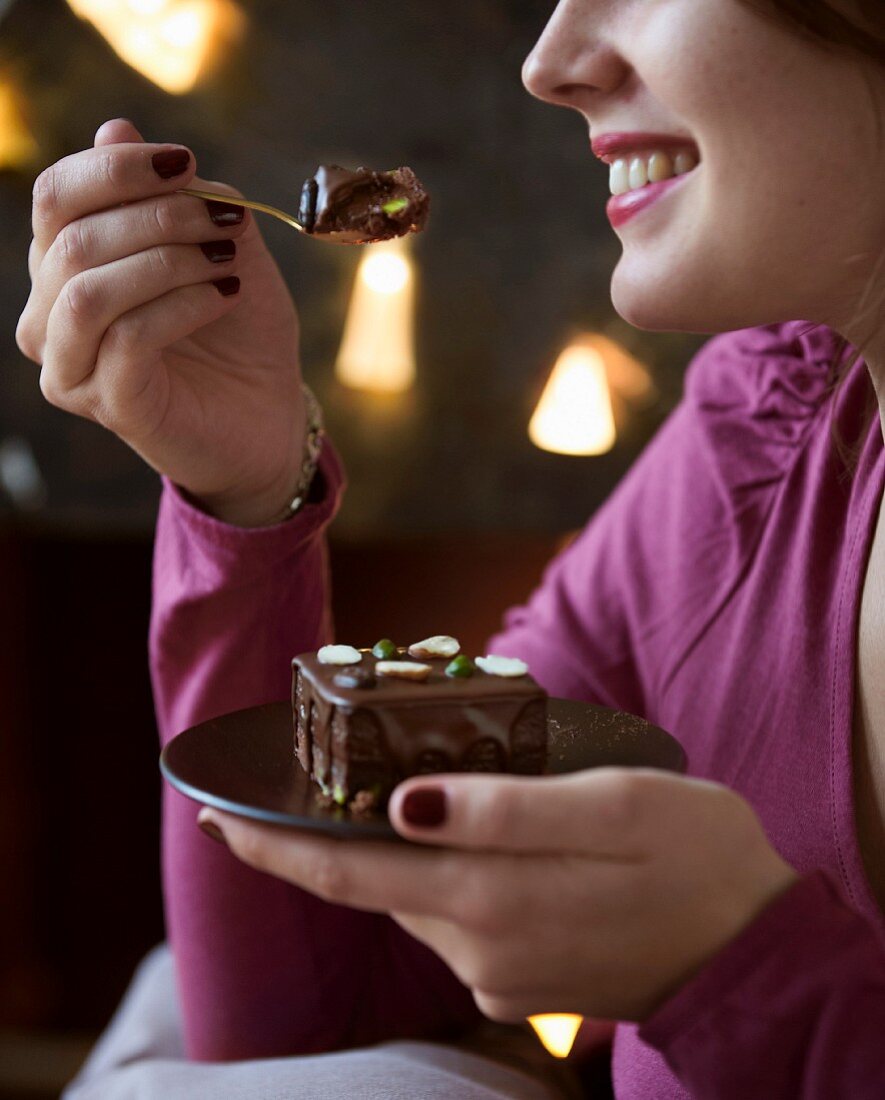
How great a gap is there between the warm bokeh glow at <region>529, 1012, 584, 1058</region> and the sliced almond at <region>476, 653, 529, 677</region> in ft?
1.70

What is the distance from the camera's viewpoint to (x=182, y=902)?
1.17 meters

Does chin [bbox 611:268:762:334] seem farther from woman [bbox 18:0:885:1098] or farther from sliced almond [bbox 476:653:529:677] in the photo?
sliced almond [bbox 476:653:529:677]

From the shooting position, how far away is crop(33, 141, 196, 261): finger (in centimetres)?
86

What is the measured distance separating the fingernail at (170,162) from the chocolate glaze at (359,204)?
4.4 inches

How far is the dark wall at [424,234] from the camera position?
7.34ft

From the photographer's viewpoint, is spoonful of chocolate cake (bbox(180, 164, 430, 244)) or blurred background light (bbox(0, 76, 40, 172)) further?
blurred background light (bbox(0, 76, 40, 172))

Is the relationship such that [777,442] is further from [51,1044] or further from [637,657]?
[51,1044]

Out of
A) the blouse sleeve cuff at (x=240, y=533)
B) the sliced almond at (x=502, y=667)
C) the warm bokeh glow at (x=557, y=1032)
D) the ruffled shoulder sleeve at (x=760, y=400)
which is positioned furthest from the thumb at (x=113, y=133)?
the warm bokeh glow at (x=557, y=1032)

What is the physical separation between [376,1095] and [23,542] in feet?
6.61

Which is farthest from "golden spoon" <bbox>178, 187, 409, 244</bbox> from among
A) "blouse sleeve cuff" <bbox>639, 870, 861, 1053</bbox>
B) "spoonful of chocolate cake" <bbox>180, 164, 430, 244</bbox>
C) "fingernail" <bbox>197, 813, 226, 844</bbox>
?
"blouse sleeve cuff" <bbox>639, 870, 861, 1053</bbox>

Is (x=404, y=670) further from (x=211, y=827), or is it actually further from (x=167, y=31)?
(x=167, y=31)

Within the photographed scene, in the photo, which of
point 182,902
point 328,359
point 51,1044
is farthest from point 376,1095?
point 51,1044

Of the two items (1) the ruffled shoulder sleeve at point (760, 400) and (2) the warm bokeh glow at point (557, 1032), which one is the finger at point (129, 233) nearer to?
(1) the ruffled shoulder sleeve at point (760, 400)

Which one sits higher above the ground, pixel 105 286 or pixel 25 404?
pixel 105 286
